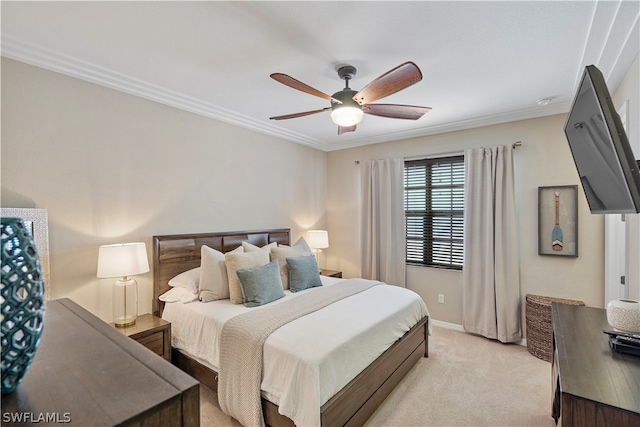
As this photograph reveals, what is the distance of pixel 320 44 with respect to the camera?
6.83 feet

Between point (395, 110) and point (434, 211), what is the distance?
2134 millimetres

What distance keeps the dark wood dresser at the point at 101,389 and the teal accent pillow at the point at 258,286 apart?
202 centimetres

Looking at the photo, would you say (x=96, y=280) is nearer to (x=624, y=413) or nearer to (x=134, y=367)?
(x=134, y=367)

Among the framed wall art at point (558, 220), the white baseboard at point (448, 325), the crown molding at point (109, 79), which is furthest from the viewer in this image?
the white baseboard at point (448, 325)

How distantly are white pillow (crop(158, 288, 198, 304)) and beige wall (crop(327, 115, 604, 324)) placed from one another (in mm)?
2947

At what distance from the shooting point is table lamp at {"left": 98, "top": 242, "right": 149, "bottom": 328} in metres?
2.34

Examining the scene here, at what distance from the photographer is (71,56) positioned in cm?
228

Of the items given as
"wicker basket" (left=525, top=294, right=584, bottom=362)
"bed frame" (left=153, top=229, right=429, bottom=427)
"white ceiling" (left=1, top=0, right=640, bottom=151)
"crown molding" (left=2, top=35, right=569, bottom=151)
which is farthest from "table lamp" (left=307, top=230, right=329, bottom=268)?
"wicker basket" (left=525, top=294, right=584, bottom=362)

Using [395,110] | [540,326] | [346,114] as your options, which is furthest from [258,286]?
[540,326]

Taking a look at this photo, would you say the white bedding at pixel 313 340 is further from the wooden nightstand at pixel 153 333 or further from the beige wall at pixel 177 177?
the beige wall at pixel 177 177

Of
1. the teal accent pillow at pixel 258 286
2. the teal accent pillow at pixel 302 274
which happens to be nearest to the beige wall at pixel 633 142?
the teal accent pillow at pixel 302 274

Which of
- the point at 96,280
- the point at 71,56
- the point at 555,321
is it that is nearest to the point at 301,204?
the point at 96,280

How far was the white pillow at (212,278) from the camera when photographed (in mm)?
2811

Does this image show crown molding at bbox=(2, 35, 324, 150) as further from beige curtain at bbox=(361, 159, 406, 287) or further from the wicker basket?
the wicker basket
